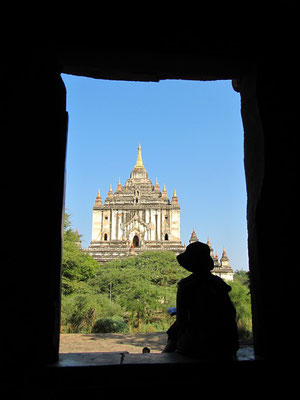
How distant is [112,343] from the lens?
26.8ft

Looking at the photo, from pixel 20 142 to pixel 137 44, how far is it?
2.96ft

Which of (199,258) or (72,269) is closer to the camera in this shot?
(199,258)

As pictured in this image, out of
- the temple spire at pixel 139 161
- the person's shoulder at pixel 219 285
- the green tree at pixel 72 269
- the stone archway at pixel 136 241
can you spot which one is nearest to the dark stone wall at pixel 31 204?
the person's shoulder at pixel 219 285

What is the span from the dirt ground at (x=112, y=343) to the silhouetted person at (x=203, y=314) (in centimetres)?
548

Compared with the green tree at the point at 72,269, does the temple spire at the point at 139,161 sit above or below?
above

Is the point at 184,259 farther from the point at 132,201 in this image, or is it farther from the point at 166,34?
the point at 132,201

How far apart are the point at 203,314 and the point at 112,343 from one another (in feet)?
22.6

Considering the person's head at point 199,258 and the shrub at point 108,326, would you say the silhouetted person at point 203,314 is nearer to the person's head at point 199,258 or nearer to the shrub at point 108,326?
the person's head at point 199,258

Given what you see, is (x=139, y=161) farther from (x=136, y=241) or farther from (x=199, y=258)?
(x=199, y=258)

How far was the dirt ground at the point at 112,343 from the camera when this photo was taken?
7.29 meters

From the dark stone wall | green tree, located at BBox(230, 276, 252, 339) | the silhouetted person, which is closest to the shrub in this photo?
green tree, located at BBox(230, 276, 252, 339)

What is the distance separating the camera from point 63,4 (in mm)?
1967

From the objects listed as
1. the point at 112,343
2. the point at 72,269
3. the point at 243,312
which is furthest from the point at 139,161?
the point at 112,343

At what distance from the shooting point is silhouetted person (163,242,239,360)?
1.89 meters
